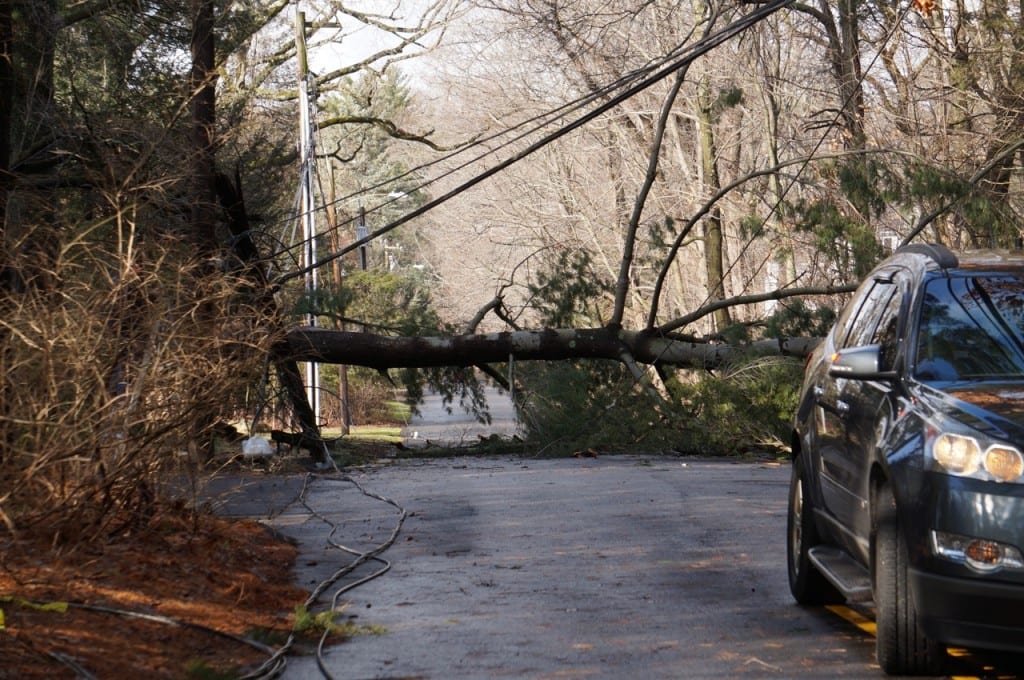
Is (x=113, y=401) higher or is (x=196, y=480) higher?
(x=113, y=401)

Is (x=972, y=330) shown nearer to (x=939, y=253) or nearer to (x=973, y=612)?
(x=939, y=253)

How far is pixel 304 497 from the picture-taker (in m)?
14.0

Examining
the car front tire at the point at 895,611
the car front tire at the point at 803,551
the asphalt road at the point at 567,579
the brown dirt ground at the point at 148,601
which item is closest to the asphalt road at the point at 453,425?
the asphalt road at the point at 567,579

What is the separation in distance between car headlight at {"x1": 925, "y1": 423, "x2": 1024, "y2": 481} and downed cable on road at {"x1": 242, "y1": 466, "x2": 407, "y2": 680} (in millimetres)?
2922

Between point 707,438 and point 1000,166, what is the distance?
238 inches

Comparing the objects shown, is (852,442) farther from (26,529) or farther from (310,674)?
(26,529)

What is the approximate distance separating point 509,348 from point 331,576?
36.0ft

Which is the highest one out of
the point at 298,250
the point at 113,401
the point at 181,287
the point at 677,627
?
the point at 298,250

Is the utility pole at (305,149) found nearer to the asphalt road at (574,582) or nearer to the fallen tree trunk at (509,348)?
the fallen tree trunk at (509,348)

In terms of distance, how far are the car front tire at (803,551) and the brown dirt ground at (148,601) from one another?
2899 millimetres

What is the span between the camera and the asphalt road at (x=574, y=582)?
6754 millimetres

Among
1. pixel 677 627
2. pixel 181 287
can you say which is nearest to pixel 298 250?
pixel 181 287

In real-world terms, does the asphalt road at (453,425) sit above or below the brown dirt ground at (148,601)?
below

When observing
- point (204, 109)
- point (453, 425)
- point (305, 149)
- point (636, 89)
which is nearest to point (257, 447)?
point (204, 109)
